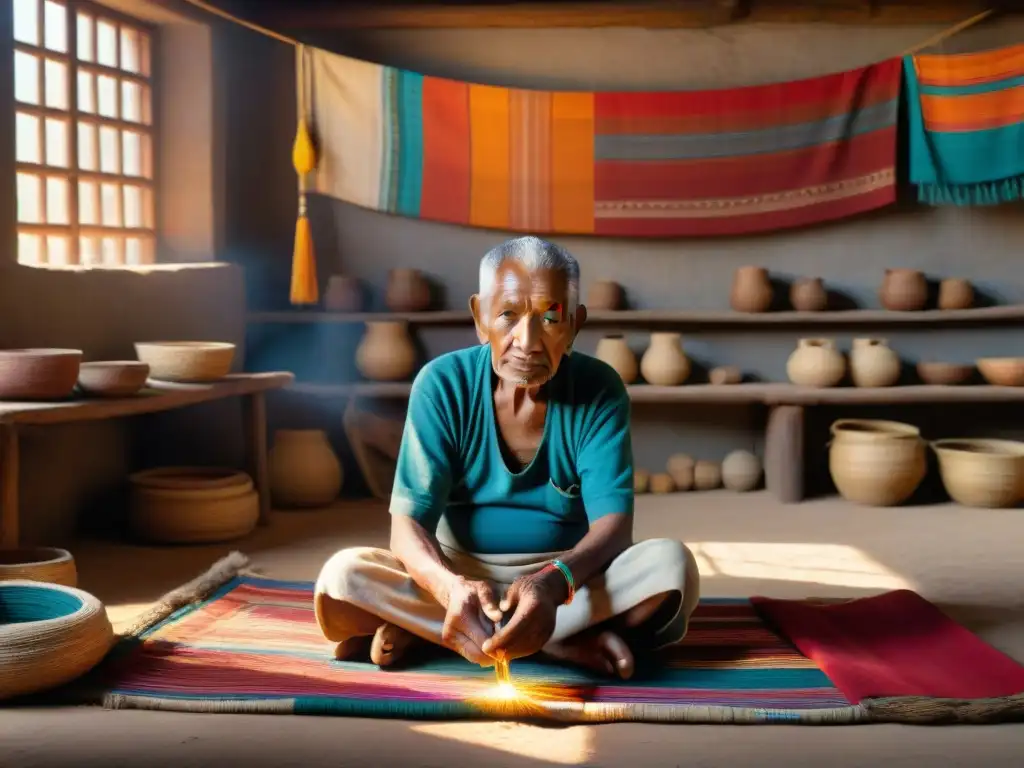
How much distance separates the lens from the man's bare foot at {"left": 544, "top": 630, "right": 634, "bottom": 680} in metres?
2.60

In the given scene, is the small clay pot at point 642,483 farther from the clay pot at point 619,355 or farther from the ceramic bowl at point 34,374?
the ceramic bowl at point 34,374

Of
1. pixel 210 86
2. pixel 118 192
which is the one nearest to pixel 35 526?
pixel 118 192

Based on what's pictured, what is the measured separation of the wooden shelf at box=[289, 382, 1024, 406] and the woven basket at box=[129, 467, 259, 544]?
1.09 metres

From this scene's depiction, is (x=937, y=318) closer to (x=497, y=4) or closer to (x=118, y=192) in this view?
(x=497, y=4)

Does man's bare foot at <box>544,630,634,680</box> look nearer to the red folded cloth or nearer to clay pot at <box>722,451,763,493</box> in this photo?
the red folded cloth

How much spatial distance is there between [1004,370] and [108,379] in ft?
13.3

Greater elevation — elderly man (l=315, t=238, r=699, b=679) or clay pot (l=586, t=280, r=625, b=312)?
clay pot (l=586, t=280, r=625, b=312)

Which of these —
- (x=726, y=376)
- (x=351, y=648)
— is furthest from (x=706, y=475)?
(x=351, y=648)

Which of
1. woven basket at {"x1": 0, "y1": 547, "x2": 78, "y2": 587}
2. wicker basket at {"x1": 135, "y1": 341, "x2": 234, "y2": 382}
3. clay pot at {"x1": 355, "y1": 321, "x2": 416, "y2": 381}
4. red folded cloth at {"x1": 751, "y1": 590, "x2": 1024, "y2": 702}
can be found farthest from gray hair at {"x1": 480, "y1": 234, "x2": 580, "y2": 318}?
clay pot at {"x1": 355, "y1": 321, "x2": 416, "y2": 381}

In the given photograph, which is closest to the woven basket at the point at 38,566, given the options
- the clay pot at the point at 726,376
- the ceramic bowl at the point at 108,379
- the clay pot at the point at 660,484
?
the ceramic bowl at the point at 108,379

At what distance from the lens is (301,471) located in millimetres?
5102

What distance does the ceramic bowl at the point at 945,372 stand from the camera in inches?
216

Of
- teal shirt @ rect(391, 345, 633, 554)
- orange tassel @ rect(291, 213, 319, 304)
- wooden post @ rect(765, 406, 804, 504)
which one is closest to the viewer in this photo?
teal shirt @ rect(391, 345, 633, 554)

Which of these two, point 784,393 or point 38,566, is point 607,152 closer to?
point 784,393
